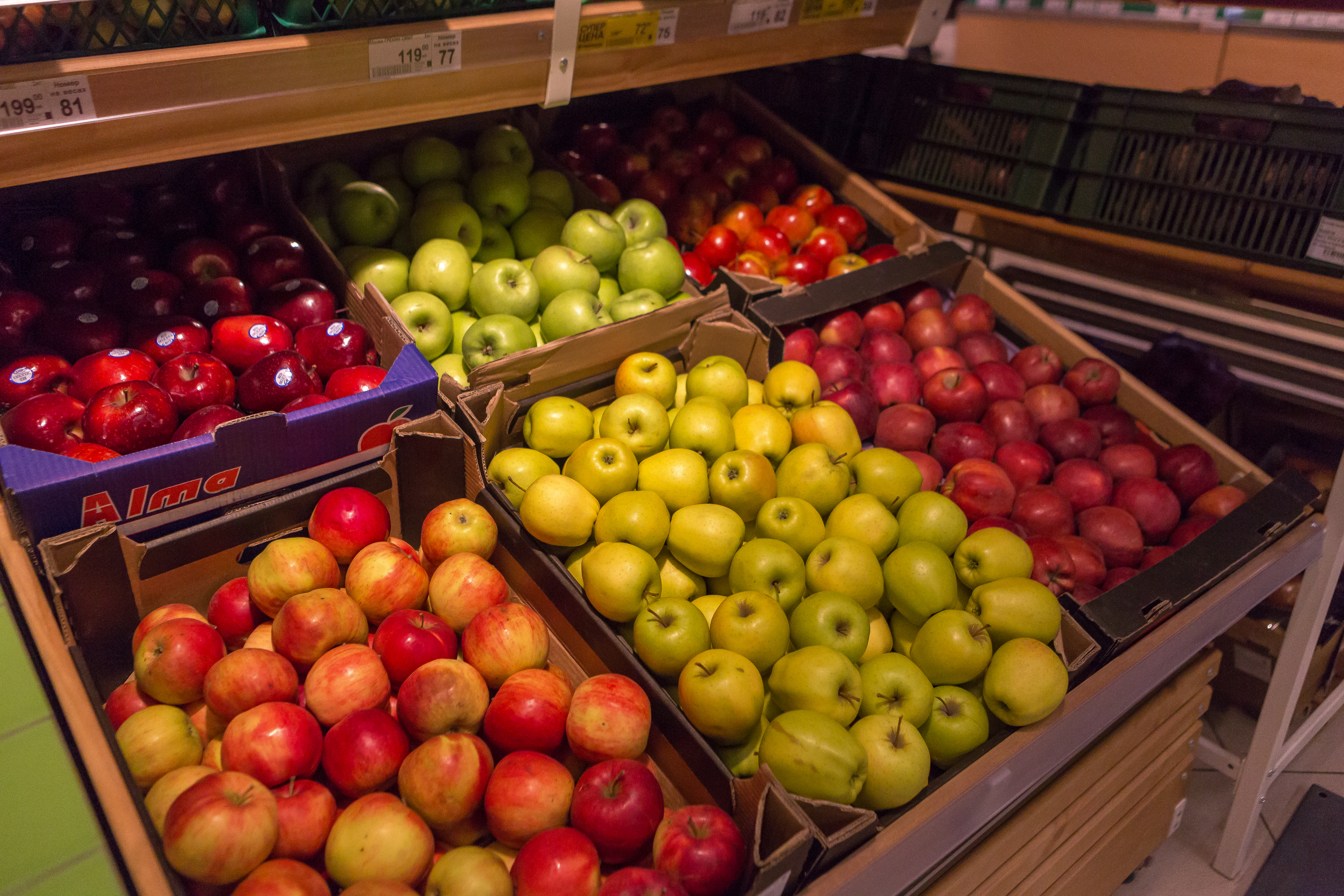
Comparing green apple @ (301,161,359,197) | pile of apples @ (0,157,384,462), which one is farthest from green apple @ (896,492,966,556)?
green apple @ (301,161,359,197)

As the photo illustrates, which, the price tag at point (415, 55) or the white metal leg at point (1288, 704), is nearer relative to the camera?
the price tag at point (415, 55)

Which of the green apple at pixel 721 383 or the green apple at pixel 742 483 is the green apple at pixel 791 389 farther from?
the green apple at pixel 742 483

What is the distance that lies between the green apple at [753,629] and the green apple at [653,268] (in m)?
1.02

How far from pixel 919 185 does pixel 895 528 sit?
1.62m

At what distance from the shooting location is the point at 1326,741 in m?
2.61

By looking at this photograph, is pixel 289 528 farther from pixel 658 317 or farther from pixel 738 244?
pixel 738 244

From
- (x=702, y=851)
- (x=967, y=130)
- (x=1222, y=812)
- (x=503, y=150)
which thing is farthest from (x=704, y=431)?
(x=1222, y=812)

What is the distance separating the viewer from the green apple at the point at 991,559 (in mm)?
1585

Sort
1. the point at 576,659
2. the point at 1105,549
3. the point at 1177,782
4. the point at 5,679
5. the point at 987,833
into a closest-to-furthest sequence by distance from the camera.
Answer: the point at 5,679, the point at 576,659, the point at 987,833, the point at 1105,549, the point at 1177,782

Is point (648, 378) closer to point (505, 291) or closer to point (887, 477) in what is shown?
point (505, 291)

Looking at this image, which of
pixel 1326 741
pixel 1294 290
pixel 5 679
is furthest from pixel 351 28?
pixel 1326 741

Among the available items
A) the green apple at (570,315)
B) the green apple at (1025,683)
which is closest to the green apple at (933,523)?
the green apple at (1025,683)

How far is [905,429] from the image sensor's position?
209 centimetres

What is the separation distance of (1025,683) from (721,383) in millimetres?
895
